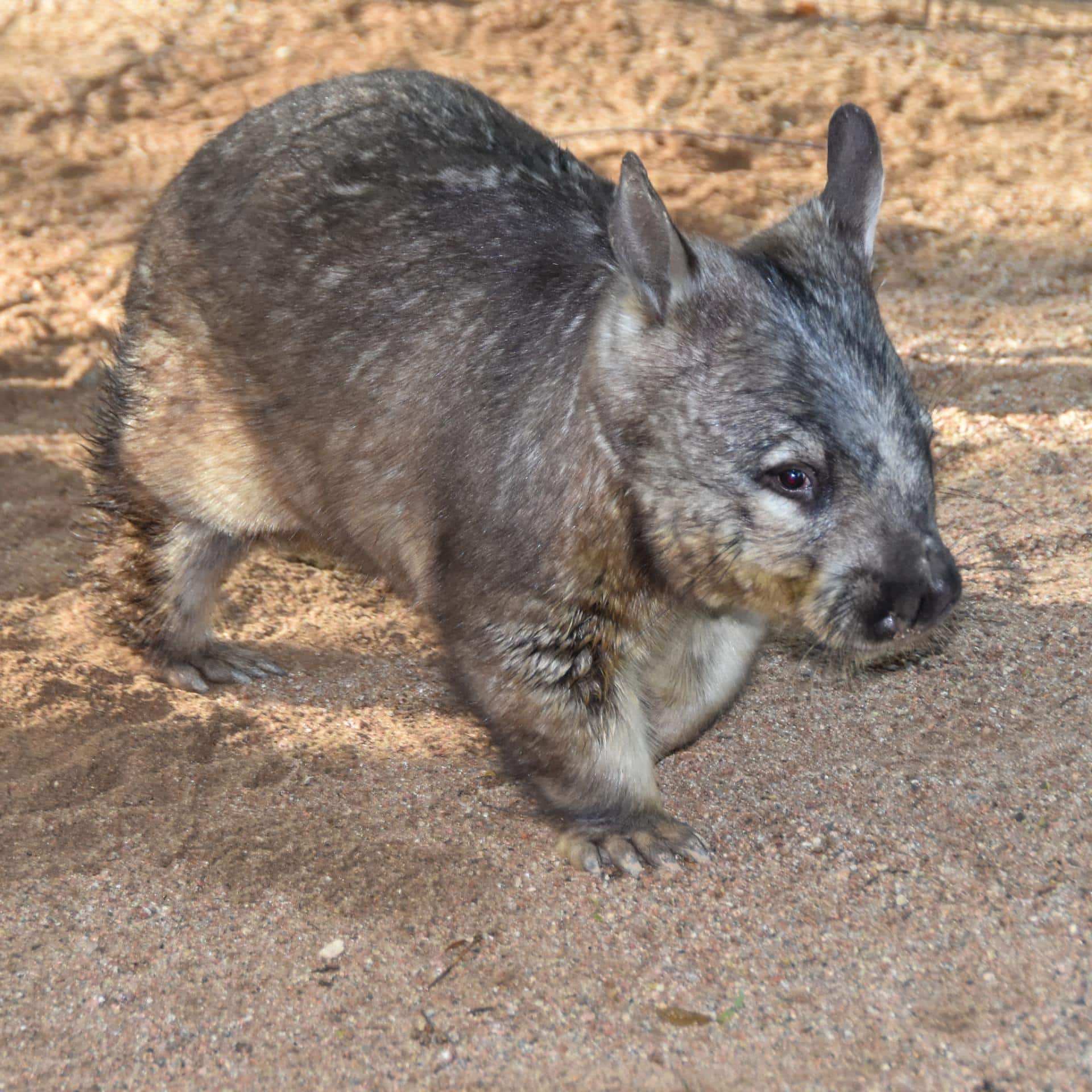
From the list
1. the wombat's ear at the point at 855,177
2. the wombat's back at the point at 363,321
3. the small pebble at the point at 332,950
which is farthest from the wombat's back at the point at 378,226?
the small pebble at the point at 332,950

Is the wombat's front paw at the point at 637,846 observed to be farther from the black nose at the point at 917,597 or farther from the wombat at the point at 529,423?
the black nose at the point at 917,597

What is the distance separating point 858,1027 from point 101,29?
258 inches

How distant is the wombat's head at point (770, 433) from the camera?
2.93 metres

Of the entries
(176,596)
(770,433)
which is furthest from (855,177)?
(176,596)

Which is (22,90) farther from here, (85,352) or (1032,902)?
→ (1032,902)

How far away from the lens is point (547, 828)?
3596 mm

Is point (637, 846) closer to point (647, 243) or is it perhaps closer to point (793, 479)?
point (793, 479)

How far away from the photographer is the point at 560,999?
299cm

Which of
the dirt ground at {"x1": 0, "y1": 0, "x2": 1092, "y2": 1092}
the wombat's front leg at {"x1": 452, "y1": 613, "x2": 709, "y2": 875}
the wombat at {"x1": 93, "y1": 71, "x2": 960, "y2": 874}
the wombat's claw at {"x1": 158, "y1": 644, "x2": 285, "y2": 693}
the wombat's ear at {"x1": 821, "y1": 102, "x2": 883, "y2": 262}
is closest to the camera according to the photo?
the dirt ground at {"x1": 0, "y1": 0, "x2": 1092, "y2": 1092}

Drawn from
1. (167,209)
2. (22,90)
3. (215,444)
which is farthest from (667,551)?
(22,90)

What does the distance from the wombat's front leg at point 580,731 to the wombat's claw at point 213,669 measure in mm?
1220

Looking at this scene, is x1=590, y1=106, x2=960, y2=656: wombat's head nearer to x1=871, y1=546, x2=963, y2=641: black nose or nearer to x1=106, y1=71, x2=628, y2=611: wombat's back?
x1=871, y1=546, x2=963, y2=641: black nose

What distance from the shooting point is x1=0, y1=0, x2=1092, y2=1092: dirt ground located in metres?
2.87

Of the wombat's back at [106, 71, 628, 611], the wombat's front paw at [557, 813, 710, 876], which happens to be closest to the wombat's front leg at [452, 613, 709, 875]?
the wombat's front paw at [557, 813, 710, 876]
